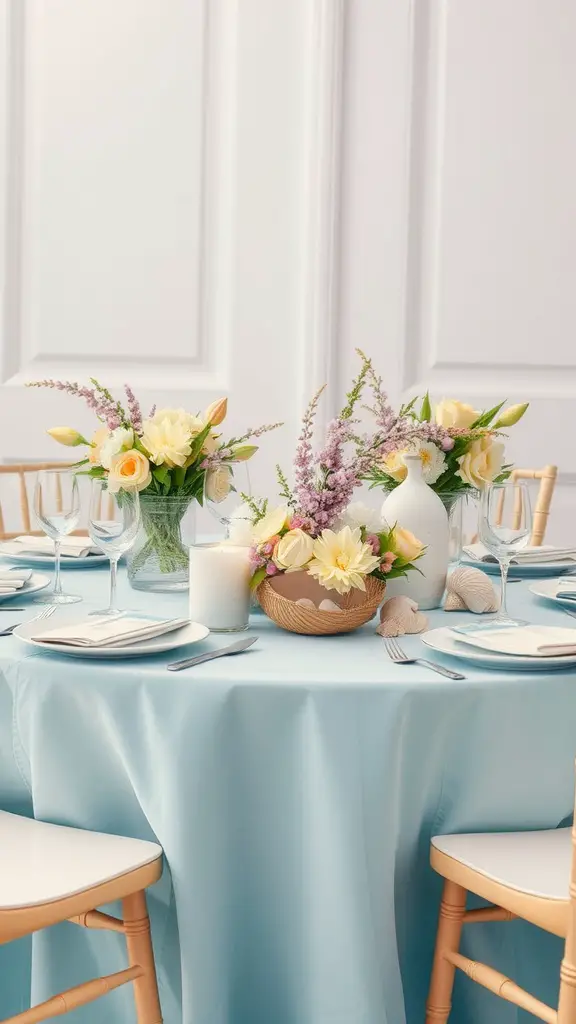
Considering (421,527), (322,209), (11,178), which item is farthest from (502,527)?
(11,178)

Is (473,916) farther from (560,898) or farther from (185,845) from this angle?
(185,845)

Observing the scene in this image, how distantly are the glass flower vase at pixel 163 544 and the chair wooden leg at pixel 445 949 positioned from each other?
698 mm

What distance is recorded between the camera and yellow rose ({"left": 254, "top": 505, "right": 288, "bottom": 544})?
1.50 m

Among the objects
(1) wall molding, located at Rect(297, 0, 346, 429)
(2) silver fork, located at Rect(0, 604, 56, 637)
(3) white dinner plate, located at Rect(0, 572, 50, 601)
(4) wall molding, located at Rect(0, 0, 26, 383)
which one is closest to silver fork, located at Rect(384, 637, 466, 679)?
(2) silver fork, located at Rect(0, 604, 56, 637)

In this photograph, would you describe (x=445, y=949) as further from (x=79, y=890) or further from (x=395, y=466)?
(x=395, y=466)

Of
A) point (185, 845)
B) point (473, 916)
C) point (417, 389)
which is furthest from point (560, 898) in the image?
point (417, 389)

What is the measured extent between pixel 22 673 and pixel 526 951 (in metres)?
0.78

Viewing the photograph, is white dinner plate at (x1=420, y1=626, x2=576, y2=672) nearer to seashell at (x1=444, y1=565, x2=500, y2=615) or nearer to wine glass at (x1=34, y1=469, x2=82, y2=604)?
seashell at (x1=444, y1=565, x2=500, y2=615)

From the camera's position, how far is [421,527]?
1697mm

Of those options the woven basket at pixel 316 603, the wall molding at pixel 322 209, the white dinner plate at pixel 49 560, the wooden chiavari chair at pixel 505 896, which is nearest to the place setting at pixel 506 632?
the woven basket at pixel 316 603

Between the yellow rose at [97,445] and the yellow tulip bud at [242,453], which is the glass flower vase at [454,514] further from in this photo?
the yellow rose at [97,445]

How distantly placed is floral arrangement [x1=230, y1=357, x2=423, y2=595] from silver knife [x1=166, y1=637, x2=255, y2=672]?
4.6 inches

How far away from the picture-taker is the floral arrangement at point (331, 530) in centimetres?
145

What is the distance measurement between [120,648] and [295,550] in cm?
27
